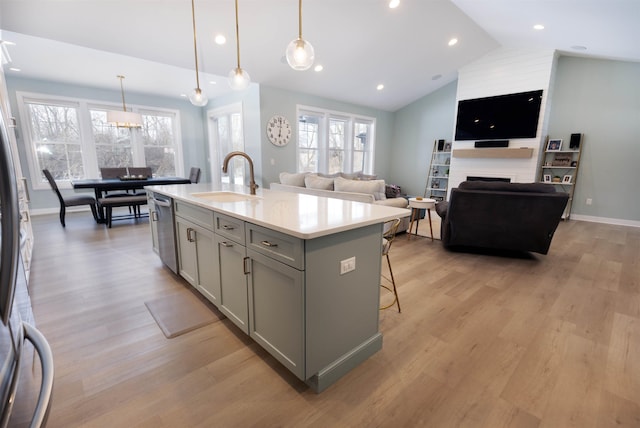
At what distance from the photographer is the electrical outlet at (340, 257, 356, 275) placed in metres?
1.56

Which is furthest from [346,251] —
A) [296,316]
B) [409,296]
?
[409,296]

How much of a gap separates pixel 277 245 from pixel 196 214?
107 centimetres

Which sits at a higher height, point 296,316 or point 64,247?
point 296,316

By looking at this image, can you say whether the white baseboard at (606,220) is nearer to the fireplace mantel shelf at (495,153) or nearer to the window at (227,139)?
the fireplace mantel shelf at (495,153)

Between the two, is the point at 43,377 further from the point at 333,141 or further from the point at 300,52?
the point at 333,141

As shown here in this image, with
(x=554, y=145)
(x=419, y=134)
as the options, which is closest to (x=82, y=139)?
(x=419, y=134)

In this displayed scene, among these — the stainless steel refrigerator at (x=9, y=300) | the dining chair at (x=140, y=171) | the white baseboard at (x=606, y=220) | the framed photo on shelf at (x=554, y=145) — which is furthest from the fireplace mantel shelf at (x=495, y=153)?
the stainless steel refrigerator at (x=9, y=300)

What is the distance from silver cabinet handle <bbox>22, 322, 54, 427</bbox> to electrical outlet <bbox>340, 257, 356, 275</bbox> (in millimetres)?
1166

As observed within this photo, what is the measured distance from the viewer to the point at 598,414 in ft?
4.70

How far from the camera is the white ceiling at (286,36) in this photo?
3465mm

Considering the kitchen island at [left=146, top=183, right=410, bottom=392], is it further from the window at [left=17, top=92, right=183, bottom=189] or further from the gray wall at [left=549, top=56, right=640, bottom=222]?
the gray wall at [left=549, top=56, right=640, bottom=222]

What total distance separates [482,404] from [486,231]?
244 centimetres

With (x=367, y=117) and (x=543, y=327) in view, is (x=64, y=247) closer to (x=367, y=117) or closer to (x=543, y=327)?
(x=543, y=327)

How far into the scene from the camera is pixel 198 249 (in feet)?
7.66
